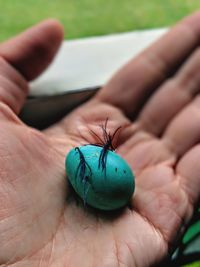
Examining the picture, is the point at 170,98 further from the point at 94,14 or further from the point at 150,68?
the point at 94,14

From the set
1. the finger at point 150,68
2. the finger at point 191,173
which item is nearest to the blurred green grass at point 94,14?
the finger at point 150,68

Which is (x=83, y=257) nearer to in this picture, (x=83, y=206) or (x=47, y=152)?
(x=83, y=206)

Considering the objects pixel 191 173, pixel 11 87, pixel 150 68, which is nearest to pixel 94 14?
pixel 150 68

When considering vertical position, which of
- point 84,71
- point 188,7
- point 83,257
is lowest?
point 83,257

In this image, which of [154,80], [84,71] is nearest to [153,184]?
[154,80]

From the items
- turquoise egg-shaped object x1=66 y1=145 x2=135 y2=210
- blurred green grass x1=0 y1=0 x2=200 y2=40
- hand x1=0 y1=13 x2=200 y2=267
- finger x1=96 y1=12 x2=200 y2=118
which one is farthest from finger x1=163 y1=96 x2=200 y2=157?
blurred green grass x1=0 y1=0 x2=200 y2=40

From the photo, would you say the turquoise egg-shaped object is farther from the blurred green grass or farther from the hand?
the blurred green grass
